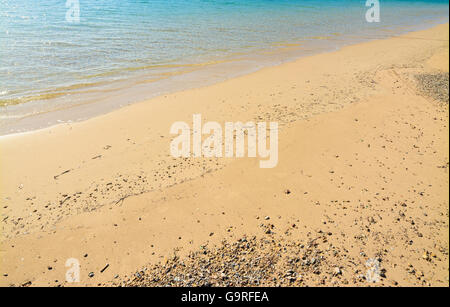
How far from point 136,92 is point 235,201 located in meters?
6.48

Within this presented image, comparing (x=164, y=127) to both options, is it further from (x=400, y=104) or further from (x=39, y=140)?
(x=400, y=104)

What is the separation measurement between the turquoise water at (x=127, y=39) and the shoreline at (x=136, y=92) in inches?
16.9

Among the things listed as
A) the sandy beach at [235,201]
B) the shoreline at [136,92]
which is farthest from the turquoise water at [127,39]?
the sandy beach at [235,201]

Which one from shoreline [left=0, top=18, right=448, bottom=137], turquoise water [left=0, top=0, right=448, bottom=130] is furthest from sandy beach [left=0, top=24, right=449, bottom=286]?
turquoise water [left=0, top=0, right=448, bottom=130]

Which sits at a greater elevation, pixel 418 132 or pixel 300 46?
pixel 300 46

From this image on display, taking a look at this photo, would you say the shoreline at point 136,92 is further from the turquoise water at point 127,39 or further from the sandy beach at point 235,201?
the sandy beach at point 235,201

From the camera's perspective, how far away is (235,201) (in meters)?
4.82

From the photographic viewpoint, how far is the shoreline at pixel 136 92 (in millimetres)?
7440

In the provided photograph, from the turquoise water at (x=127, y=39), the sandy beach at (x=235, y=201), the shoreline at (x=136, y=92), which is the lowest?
the sandy beach at (x=235, y=201)

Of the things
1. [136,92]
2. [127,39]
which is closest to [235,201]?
[136,92]

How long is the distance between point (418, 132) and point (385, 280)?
4.80 metres

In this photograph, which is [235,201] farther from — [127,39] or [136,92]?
[127,39]

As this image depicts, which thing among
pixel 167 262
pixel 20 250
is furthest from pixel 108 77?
pixel 167 262
